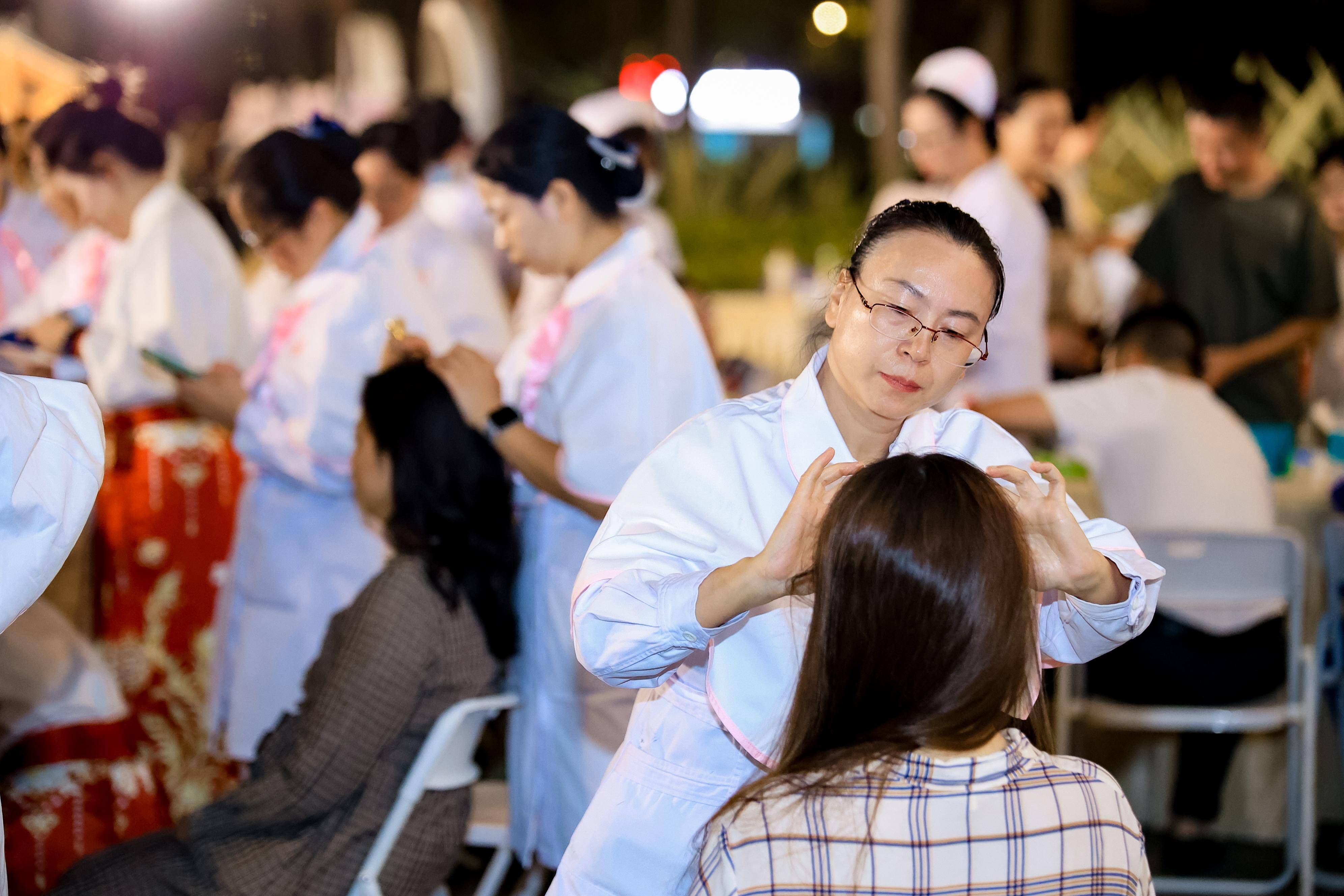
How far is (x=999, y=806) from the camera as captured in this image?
4.13ft

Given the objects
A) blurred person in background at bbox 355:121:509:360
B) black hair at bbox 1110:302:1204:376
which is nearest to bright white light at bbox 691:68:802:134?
blurred person in background at bbox 355:121:509:360

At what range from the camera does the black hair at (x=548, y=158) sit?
234 centimetres

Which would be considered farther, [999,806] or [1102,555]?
[1102,555]

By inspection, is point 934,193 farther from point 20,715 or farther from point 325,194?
point 20,715

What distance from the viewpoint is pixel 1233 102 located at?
3.93m

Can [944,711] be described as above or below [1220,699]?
above

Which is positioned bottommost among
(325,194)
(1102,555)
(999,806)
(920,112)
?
(999,806)

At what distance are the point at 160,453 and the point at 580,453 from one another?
149 centimetres

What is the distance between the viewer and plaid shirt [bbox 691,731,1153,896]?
123 centimetres

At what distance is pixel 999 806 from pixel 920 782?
8cm

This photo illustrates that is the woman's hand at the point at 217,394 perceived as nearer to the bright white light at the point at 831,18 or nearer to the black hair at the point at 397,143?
the black hair at the point at 397,143

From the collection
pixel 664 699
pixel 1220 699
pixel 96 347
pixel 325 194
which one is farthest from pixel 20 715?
pixel 1220 699

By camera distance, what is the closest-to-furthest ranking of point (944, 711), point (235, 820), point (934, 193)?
point (944, 711), point (235, 820), point (934, 193)

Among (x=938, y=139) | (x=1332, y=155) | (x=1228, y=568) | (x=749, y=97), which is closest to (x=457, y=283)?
(x=938, y=139)
